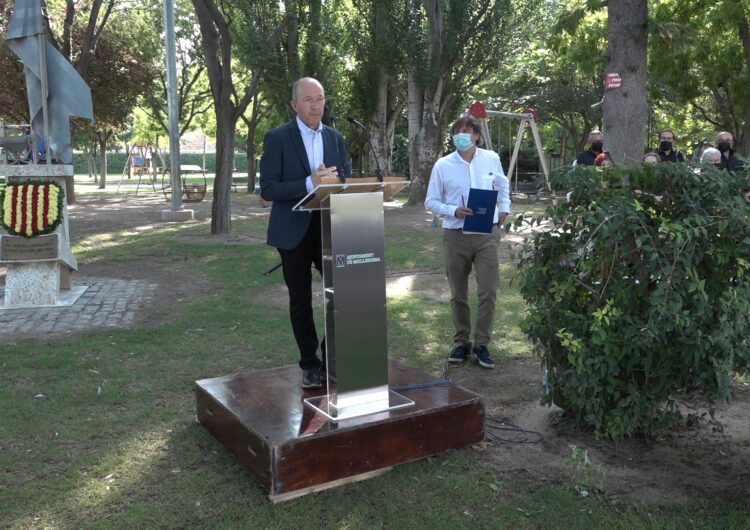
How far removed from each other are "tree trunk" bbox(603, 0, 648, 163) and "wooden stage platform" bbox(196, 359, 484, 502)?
22.2ft

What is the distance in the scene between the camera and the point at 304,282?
4426mm

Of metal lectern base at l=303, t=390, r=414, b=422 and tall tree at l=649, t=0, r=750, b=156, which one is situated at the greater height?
tall tree at l=649, t=0, r=750, b=156

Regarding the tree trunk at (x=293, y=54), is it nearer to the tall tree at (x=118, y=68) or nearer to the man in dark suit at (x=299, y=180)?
the tall tree at (x=118, y=68)

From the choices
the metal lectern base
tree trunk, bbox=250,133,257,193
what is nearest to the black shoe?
the metal lectern base

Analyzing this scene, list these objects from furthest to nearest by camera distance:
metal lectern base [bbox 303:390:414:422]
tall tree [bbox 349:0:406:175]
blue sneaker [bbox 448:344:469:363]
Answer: tall tree [bbox 349:0:406:175] → blue sneaker [bbox 448:344:469:363] → metal lectern base [bbox 303:390:414:422]

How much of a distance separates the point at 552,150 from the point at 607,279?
48.7 metres

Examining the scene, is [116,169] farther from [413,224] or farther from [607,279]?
[607,279]

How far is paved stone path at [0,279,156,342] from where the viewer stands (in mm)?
7145

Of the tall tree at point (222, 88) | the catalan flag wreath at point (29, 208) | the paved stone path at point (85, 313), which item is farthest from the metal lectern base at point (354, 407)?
the tall tree at point (222, 88)

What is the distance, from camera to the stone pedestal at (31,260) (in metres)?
8.20

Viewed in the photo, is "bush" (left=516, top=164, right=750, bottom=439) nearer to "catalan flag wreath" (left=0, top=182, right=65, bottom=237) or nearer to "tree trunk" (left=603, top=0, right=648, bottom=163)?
"tree trunk" (left=603, top=0, right=648, bottom=163)

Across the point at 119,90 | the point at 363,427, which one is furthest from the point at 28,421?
the point at 119,90

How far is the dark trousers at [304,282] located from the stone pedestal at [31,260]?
513 centimetres

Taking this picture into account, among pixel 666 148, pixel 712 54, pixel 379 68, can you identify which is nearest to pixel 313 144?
pixel 666 148
